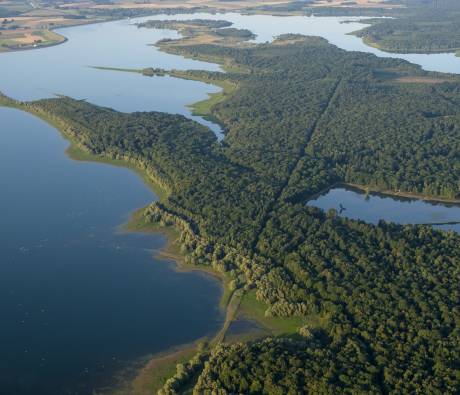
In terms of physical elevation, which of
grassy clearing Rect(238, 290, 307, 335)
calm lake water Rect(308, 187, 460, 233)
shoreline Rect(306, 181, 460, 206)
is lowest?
grassy clearing Rect(238, 290, 307, 335)

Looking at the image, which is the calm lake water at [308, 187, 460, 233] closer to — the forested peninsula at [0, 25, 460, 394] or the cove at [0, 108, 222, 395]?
the forested peninsula at [0, 25, 460, 394]

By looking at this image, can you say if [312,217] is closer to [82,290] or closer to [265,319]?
[265,319]

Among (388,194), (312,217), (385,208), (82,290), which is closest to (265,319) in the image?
(312,217)

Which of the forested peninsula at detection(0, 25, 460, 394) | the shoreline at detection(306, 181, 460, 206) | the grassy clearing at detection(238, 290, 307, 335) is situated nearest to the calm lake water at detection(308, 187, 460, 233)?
the shoreline at detection(306, 181, 460, 206)

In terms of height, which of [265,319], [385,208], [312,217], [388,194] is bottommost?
[265,319]

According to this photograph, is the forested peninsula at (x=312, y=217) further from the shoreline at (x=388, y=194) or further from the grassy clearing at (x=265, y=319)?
the shoreline at (x=388, y=194)

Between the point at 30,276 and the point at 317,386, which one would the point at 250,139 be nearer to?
the point at 30,276

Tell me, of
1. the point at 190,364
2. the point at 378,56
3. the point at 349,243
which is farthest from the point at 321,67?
the point at 190,364
